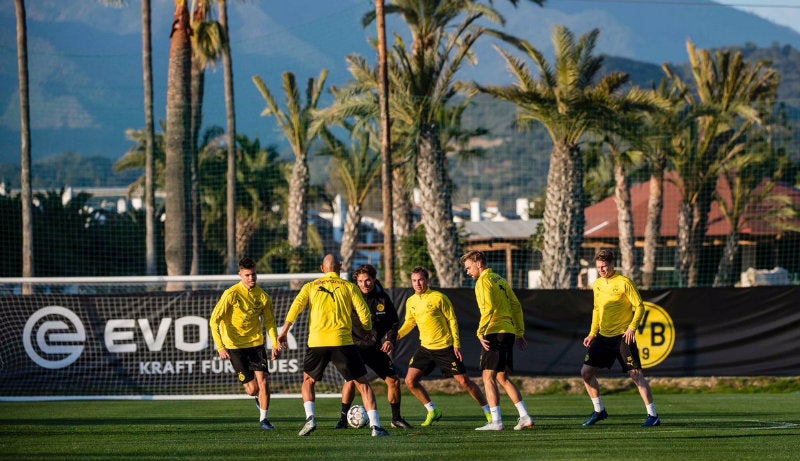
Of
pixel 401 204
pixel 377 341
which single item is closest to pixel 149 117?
pixel 401 204

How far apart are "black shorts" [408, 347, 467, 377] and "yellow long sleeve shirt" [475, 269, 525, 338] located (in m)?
0.47

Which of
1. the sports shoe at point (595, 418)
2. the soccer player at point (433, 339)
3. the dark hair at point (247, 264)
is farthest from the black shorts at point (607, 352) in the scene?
the dark hair at point (247, 264)

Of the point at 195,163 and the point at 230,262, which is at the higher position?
the point at 195,163

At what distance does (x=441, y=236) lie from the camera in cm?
2778

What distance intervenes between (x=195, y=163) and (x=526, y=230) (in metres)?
31.1

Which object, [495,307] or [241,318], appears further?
[241,318]

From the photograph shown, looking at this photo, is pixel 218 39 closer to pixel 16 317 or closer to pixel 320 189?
pixel 16 317

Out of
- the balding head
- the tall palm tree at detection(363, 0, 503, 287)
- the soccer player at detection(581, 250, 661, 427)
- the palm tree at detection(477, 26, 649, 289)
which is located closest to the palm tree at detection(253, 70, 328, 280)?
the tall palm tree at detection(363, 0, 503, 287)

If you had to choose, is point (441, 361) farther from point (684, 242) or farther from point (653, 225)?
point (653, 225)

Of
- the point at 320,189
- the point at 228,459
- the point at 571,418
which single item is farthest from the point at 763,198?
the point at 228,459

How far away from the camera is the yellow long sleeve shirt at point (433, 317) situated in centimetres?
1262

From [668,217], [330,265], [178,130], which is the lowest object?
[330,265]

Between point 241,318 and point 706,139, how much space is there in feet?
88.3

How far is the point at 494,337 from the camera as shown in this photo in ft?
40.3
